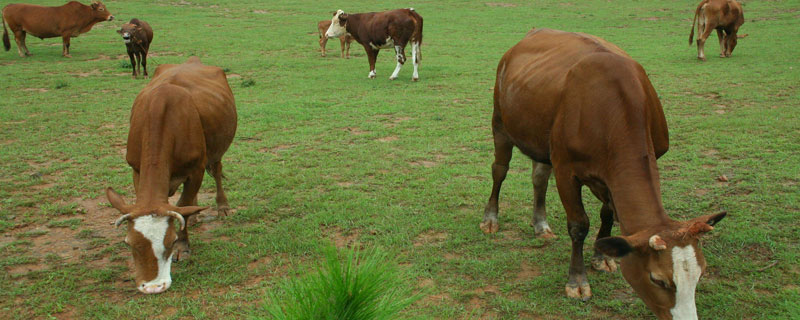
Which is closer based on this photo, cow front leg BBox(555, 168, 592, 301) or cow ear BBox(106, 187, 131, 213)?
cow front leg BBox(555, 168, 592, 301)

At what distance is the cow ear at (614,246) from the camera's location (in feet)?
10.8

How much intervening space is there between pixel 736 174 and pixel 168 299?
602cm

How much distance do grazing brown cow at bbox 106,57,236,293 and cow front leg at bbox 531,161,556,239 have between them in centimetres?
293

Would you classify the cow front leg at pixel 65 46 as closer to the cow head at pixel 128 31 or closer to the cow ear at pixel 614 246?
the cow head at pixel 128 31

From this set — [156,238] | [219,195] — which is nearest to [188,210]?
[156,238]

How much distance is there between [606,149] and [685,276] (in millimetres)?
993

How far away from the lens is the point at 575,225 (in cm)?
434

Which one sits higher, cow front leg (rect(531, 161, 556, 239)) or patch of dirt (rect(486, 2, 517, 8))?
patch of dirt (rect(486, 2, 517, 8))

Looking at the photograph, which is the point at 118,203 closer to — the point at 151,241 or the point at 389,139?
the point at 151,241

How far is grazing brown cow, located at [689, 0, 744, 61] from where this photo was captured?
15.8 meters

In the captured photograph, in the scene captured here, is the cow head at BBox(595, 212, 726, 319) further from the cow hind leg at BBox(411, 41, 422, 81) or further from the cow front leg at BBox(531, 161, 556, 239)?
the cow hind leg at BBox(411, 41, 422, 81)

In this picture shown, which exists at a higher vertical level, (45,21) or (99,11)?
(99,11)

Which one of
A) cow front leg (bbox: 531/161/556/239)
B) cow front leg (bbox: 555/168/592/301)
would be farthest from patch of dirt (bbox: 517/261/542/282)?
cow front leg (bbox: 531/161/556/239)

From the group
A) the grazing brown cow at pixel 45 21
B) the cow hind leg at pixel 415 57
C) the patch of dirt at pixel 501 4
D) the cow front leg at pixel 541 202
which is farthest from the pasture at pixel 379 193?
the patch of dirt at pixel 501 4
